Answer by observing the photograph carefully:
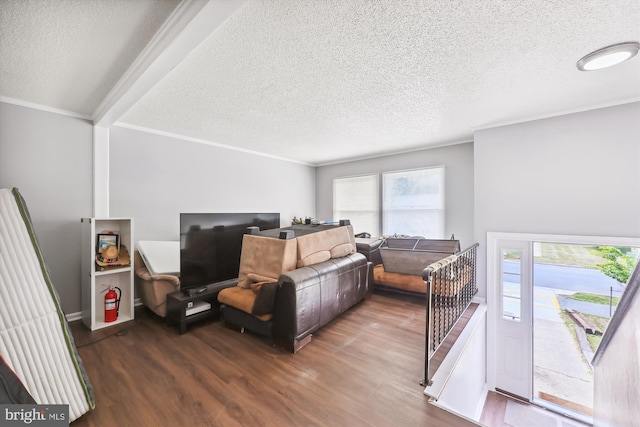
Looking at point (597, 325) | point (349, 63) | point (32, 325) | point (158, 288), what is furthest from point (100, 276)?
point (597, 325)

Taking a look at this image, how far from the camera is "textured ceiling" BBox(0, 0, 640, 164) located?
138cm

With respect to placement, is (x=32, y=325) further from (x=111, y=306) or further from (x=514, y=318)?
(x=514, y=318)

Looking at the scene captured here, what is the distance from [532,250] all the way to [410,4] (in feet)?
10.5

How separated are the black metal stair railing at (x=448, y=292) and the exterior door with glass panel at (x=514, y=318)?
332 millimetres

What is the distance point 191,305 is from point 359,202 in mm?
3809

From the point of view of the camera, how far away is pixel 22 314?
1343mm

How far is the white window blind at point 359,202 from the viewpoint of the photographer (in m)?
5.16

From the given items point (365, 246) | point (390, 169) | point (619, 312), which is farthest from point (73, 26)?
point (390, 169)

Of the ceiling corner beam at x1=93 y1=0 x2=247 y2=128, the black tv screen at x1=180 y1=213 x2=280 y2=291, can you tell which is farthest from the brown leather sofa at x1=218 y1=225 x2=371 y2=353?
the ceiling corner beam at x1=93 y1=0 x2=247 y2=128

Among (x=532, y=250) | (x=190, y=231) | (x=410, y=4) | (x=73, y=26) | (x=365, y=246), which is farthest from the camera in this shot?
(x=365, y=246)

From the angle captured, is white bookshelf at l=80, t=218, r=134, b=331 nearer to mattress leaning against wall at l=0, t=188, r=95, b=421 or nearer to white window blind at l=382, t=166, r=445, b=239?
mattress leaning against wall at l=0, t=188, r=95, b=421

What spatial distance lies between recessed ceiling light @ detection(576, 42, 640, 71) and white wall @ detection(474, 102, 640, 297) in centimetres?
117

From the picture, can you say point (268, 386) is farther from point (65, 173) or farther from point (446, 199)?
point (446, 199)

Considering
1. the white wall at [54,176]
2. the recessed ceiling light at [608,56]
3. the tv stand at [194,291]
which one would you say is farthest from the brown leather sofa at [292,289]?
the recessed ceiling light at [608,56]
